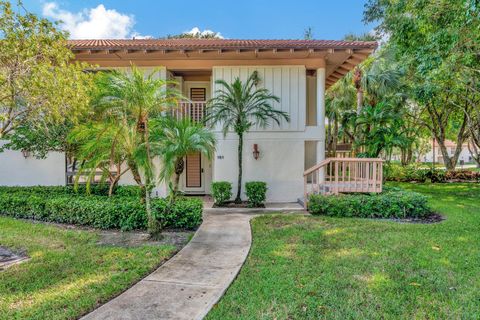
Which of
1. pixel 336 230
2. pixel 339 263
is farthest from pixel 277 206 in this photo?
pixel 339 263

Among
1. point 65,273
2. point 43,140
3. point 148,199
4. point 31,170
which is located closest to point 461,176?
point 148,199

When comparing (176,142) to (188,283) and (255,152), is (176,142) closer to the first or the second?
(188,283)

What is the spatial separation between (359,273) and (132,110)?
15.2 ft

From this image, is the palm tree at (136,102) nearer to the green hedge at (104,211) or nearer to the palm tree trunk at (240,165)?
the green hedge at (104,211)

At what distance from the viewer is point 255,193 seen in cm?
987

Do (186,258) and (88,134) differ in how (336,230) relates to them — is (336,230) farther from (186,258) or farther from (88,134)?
(88,134)

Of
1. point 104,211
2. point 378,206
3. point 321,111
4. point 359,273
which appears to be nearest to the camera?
point 359,273

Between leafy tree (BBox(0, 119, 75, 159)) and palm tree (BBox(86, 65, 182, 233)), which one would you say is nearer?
palm tree (BBox(86, 65, 182, 233))

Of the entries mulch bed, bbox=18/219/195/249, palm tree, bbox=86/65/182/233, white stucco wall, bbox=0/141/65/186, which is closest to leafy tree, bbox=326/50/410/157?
mulch bed, bbox=18/219/195/249

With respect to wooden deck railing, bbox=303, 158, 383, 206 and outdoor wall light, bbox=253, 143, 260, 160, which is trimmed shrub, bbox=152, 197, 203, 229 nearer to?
wooden deck railing, bbox=303, 158, 383, 206

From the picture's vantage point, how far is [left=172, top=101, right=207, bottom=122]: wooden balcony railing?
10.9m

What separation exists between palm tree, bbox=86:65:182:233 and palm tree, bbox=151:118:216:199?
231mm

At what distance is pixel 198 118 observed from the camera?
1137 cm

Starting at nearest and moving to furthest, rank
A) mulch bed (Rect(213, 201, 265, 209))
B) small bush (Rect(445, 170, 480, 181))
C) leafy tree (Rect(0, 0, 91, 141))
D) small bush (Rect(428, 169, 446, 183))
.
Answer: leafy tree (Rect(0, 0, 91, 141)) < mulch bed (Rect(213, 201, 265, 209)) < small bush (Rect(428, 169, 446, 183)) < small bush (Rect(445, 170, 480, 181))
